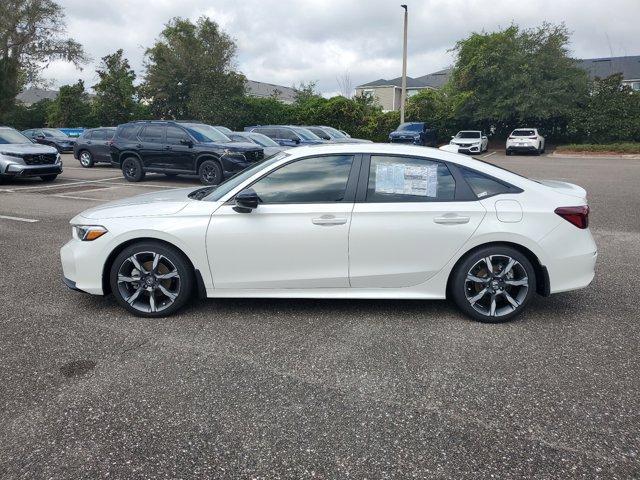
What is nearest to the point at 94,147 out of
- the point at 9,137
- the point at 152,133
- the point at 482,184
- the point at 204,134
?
the point at 9,137

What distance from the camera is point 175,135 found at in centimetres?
1389

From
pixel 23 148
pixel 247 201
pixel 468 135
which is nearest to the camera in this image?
pixel 247 201

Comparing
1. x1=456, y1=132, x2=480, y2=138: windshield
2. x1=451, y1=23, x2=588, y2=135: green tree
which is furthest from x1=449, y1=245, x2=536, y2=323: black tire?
x1=451, y1=23, x2=588, y2=135: green tree

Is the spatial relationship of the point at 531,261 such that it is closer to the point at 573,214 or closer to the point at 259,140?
the point at 573,214

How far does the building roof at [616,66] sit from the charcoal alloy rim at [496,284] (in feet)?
199

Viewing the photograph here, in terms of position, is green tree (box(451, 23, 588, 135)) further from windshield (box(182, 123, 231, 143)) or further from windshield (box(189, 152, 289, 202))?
windshield (box(189, 152, 289, 202))

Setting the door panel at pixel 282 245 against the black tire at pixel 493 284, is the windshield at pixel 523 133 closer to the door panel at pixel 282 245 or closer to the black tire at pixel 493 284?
the black tire at pixel 493 284

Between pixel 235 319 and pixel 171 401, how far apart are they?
4.24 ft

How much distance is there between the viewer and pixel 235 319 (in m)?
4.28

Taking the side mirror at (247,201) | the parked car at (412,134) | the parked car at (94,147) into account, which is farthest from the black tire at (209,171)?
the parked car at (412,134)

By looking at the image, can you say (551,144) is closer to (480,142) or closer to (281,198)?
(480,142)

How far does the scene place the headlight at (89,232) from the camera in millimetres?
4219

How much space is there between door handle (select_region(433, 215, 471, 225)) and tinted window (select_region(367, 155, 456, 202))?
0.62 ft

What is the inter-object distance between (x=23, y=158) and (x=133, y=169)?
2784 millimetres
